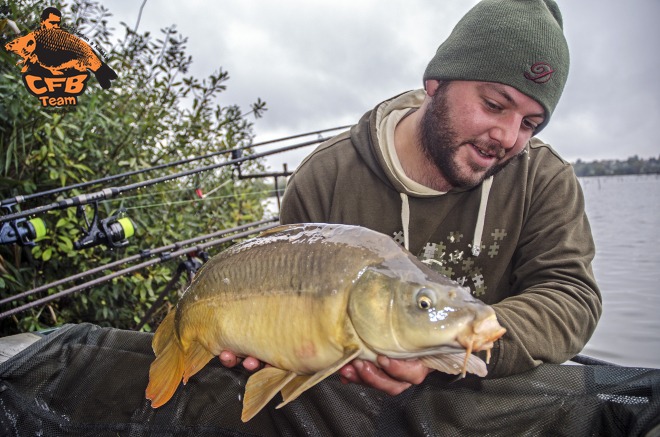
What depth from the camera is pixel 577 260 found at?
63.2 inches

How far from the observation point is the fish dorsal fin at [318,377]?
1017 mm

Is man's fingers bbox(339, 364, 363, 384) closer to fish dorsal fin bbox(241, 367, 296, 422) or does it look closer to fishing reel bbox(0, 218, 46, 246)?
fish dorsal fin bbox(241, 367, 296, 422)

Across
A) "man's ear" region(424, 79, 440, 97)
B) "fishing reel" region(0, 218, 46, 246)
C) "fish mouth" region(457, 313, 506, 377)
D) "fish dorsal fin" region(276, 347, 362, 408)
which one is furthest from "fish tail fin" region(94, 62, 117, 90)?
"fish mouth" region(457, 313, 506, 377)

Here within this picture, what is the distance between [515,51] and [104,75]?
8.74ft

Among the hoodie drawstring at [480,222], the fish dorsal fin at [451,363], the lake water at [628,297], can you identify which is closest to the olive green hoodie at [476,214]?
the hoodie drawstring at [480,222]

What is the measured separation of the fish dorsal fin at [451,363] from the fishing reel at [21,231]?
1.88 metres

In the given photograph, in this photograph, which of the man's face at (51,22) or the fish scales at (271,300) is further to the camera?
the man's face at (51,22)

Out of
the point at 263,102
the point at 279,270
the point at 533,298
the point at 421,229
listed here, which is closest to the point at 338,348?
the point at 279,270

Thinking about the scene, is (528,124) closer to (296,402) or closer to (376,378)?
(376,378)

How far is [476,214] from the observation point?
1.94 metres

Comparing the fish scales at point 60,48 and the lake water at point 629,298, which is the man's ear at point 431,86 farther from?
the lake water at point 629,298

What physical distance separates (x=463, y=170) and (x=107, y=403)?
1.56 m

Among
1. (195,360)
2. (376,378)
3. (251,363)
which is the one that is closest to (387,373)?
(376,378)

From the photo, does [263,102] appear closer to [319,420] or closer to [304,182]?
Result: [304,182]
